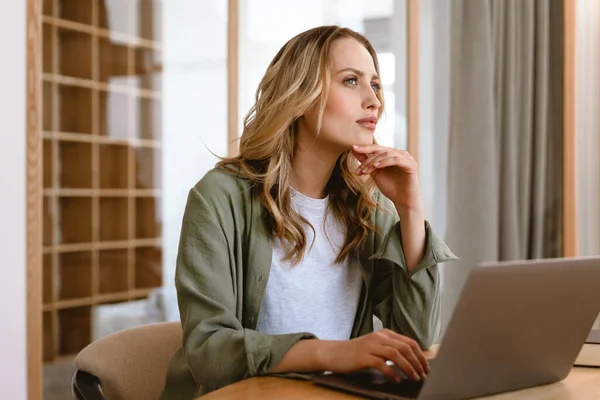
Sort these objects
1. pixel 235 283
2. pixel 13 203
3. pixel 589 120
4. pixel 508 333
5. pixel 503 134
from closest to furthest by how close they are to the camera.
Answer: pixel 508 333 < pixel 235 283 < pixel 13 203 < pixel 503 134 < pixel 589 120

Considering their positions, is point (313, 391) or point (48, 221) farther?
point (48, 221)

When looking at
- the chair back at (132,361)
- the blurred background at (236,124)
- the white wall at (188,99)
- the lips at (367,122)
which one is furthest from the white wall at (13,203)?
the lips at (367,122)

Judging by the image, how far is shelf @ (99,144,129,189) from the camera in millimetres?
2594

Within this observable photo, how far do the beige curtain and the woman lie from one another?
223 centimetres

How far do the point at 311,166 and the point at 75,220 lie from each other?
1069 millimetres

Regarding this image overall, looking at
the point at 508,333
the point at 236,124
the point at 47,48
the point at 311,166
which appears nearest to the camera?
the point at 508,333

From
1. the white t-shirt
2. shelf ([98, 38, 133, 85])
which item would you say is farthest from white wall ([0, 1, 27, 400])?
the white t-shirt

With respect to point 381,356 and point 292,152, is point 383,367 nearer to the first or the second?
point 381,356

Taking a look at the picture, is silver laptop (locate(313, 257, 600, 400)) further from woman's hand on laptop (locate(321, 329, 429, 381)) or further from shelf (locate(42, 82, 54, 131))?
shelf (locate(42, 82, 54, 131))

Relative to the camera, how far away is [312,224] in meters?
1.72

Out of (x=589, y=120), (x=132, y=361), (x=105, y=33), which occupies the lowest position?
(x=132, y=361)

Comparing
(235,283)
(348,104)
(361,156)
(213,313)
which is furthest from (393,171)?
(213,313)

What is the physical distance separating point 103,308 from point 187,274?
1.28 metres

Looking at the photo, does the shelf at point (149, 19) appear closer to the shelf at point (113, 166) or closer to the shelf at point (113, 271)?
the shelf at point (113, 166)
